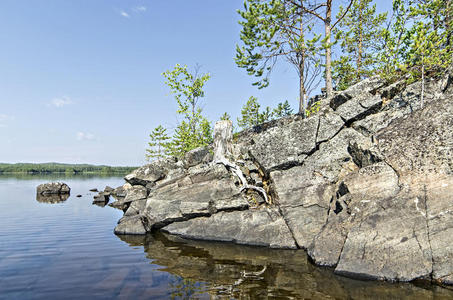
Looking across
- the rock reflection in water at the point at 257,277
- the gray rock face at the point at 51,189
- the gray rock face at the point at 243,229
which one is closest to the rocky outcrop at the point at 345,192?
the gray rock face at the point at 243,229

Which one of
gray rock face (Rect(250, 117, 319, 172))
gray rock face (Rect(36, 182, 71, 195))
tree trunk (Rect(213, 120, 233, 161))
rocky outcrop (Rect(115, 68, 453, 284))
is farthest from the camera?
gray rock face (Rect(36, 182, 71, 195))

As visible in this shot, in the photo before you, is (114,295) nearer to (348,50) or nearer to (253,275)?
(253,275)

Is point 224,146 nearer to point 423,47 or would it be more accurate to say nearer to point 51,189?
point 423,47

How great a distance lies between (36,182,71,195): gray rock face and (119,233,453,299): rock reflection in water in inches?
1785

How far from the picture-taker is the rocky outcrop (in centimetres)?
1032

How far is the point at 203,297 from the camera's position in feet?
27.8

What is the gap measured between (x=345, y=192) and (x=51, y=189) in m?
54.8

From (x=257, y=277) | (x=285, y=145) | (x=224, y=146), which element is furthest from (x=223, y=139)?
(x=257, y=277)

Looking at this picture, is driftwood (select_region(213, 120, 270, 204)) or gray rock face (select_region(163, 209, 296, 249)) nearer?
gray rock face (select_region(163, 209, 296, 249))

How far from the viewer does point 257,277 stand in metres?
10.4

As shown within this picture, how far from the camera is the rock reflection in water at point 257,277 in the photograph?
8.69 metres

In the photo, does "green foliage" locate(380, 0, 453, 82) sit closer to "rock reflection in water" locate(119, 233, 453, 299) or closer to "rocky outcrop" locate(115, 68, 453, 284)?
"rocky outcrop" locate(115, 68, 453, 284)

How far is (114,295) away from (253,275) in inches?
208

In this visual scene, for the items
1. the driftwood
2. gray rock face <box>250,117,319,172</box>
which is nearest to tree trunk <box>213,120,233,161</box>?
the driftwood
